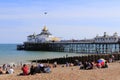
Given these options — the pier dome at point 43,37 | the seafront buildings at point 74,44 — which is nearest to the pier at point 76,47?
the seafront buildings at point 74,44

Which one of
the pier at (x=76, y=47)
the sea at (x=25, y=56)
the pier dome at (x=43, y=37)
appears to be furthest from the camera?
→ the pier dome at (x=43, y=37)

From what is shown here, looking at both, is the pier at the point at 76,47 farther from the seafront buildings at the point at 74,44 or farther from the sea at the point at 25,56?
the sea at the point at 25,56

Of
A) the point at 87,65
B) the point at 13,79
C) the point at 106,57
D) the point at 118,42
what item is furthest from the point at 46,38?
the point at 13,79

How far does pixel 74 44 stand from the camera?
8100cm

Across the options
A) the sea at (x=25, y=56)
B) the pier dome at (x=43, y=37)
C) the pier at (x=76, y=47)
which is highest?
the pier dome at (x=43, y=37)

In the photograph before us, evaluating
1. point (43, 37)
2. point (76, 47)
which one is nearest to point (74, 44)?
point (76, 47)

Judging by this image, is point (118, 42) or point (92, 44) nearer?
point (118, 42)

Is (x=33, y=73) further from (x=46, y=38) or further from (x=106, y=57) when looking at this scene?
(x=46, y=38)

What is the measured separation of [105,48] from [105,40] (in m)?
2.01

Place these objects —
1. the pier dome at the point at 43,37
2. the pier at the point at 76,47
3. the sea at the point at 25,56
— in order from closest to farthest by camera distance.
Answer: the sea at the point at 25,56 → the pier at the point at 76,47 → the pier dome at the point at 43,37

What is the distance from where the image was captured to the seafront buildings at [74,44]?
7319 cm

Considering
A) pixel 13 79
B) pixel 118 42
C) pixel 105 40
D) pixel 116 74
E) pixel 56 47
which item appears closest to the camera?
pixel 13 79

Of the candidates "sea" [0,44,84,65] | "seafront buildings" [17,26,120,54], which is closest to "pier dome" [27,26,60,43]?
"seafront buildings" [17,26,120,54]

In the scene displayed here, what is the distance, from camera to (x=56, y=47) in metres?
83.8
